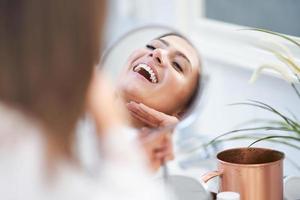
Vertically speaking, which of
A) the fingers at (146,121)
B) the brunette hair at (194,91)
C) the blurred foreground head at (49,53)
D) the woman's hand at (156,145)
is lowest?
the woman's hand at (156,145)

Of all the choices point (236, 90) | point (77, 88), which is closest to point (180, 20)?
point (236, 90)

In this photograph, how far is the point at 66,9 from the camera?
46 cm

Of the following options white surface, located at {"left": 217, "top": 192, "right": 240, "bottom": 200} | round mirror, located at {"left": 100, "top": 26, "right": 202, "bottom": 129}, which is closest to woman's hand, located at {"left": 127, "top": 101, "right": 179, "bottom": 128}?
round mirror, located at {"left": 100, "top": 26, "right": 202, "bottom": 129}

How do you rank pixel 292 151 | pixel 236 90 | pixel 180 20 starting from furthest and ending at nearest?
1. pixel 180 20
2. pixel 236 90
3. pixel 292 151

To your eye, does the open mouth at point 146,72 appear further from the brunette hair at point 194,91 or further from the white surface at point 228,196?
the white surface at point 228,196

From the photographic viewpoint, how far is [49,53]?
46cm

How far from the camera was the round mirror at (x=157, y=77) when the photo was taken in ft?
2.77

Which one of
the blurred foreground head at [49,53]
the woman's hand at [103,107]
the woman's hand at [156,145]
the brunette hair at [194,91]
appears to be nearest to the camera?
the blurred foreground head at [49,53]

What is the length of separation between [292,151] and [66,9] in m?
0.66

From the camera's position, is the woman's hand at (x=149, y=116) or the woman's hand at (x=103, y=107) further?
the woman's hand at (x=149, y=116)

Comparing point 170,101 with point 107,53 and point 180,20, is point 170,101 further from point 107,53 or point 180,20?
point 180,20

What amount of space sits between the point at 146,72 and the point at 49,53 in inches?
15.3

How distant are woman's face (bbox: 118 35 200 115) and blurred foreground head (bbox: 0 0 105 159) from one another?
34cm

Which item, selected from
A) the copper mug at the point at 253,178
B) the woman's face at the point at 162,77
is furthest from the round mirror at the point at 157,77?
the copper mug at the point at 253,178
